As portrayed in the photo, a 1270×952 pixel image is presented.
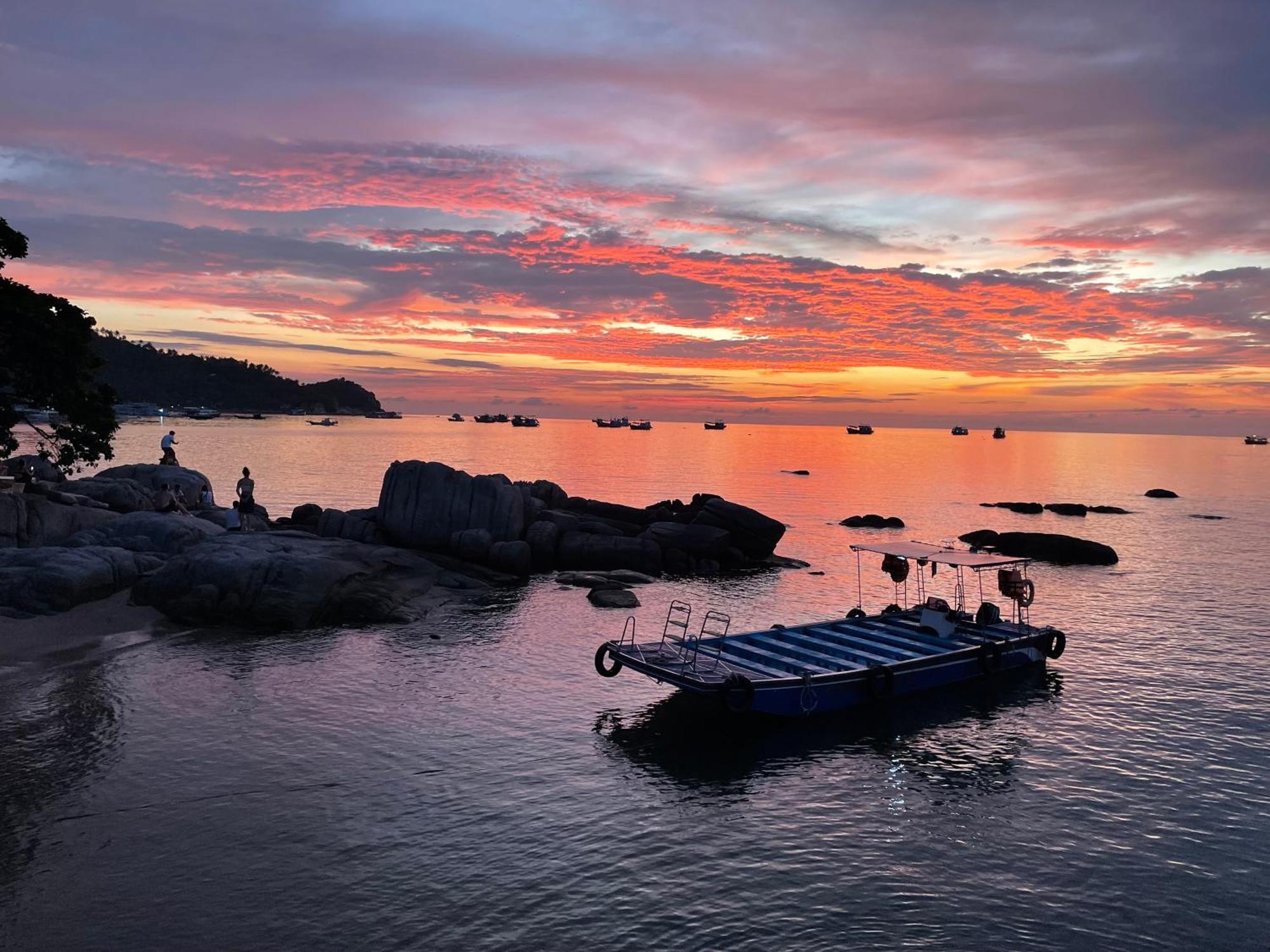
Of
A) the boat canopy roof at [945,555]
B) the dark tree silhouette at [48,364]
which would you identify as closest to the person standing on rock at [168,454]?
the dark tree silhouette at [48,364]

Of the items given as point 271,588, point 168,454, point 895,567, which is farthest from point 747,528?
point 168,454

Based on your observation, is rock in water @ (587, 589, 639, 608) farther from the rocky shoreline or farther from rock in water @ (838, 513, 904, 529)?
rock in water @ (838, 513, 904, 529)

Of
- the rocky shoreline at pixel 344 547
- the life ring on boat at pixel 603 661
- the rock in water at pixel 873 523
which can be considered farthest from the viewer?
the rock in water at pixel 873 523

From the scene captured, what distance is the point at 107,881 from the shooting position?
14.5 meters

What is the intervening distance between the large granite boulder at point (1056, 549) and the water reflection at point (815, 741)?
1419 inches

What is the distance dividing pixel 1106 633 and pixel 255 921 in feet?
121

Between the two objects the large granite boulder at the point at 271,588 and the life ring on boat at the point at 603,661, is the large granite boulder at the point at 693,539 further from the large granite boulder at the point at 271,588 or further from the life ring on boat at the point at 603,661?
the life ring on boat at the point at 603,661

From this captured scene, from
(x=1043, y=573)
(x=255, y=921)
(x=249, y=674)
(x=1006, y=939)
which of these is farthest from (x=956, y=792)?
(x=1043, y=573)

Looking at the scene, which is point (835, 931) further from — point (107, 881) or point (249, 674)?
point (249, 674)

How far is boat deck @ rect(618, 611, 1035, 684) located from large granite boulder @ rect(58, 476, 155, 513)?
109 feet

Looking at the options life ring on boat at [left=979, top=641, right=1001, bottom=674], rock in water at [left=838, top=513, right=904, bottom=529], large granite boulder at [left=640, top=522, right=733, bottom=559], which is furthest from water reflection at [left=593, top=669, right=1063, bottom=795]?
rock in water at [left=838, top=513, right=904, bottom=529]

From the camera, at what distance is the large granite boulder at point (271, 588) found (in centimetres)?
3231

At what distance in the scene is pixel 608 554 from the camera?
1999 inches

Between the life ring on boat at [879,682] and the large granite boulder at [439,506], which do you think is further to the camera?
the large granite boulder at [439,506]
